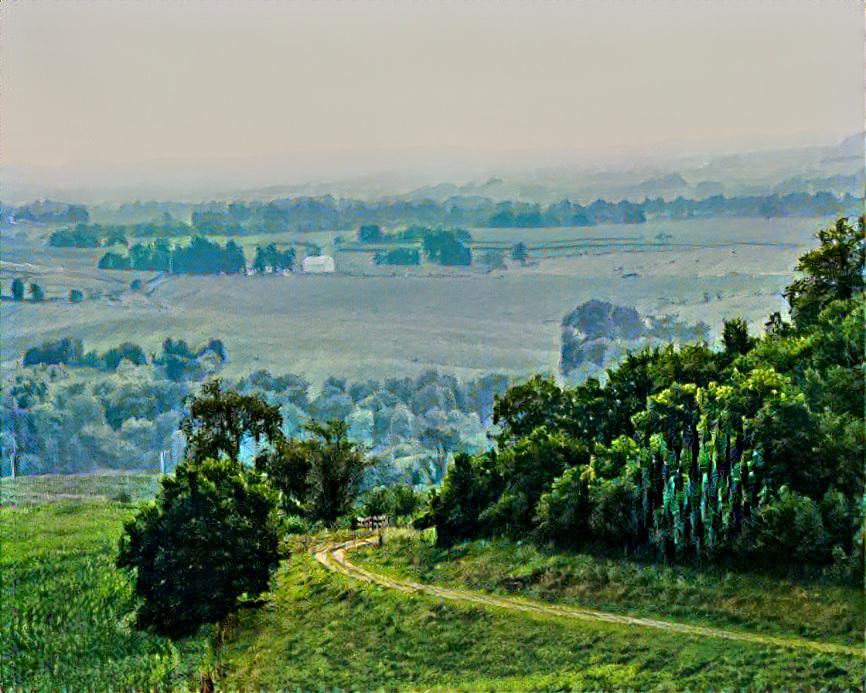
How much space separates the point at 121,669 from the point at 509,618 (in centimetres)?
326

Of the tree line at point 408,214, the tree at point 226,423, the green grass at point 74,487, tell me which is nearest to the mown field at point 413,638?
the tree at point 226,423

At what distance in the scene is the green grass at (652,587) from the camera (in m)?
10.9

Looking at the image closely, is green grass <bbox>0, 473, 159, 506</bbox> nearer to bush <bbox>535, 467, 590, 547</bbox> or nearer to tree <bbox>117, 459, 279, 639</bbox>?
tree <bbox>117, 459, 279, 639</bbox>

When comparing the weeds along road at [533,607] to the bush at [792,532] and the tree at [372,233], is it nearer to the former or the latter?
the bush at [792,532]

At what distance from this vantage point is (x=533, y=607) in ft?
38.9

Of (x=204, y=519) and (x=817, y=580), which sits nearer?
(x=817, y=580)

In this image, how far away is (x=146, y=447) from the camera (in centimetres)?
1745

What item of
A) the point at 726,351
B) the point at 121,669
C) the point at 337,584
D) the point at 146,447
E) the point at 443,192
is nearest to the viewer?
the point at 121,669

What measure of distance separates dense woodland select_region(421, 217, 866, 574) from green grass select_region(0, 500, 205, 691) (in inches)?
113

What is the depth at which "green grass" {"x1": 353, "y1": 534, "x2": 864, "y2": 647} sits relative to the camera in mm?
10898

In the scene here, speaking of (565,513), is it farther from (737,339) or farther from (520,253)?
(520,253)

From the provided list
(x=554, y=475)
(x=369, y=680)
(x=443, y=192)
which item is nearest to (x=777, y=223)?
(x=443, y=192)

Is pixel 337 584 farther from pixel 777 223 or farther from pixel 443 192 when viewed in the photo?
pixel 777 223

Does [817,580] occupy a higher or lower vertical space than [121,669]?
higher
